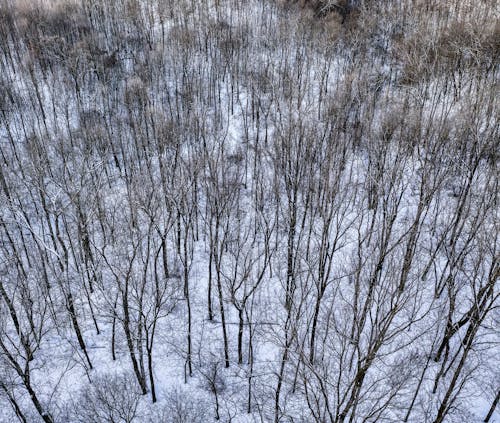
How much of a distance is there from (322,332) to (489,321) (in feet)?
27.8

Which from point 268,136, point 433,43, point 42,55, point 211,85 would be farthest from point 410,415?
point 42,55

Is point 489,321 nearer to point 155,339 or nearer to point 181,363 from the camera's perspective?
point 181,363

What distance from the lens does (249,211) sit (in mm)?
29547

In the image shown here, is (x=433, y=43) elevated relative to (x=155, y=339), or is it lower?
elevated

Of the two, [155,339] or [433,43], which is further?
[433,43]

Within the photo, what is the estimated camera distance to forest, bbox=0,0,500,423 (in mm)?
18703

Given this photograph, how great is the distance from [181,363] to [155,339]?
219 centimetres

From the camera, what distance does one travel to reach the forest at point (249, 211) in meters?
18.7

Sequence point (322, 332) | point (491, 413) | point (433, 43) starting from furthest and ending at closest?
point (433, 43)
point (322, 332)
point (491, 413)

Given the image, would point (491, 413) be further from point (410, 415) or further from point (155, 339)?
point (155, 339)

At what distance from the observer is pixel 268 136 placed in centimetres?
3525

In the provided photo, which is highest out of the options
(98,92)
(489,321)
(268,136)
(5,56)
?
(5,56)

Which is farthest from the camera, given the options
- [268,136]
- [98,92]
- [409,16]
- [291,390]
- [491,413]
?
[409,16]

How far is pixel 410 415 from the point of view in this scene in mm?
18500
